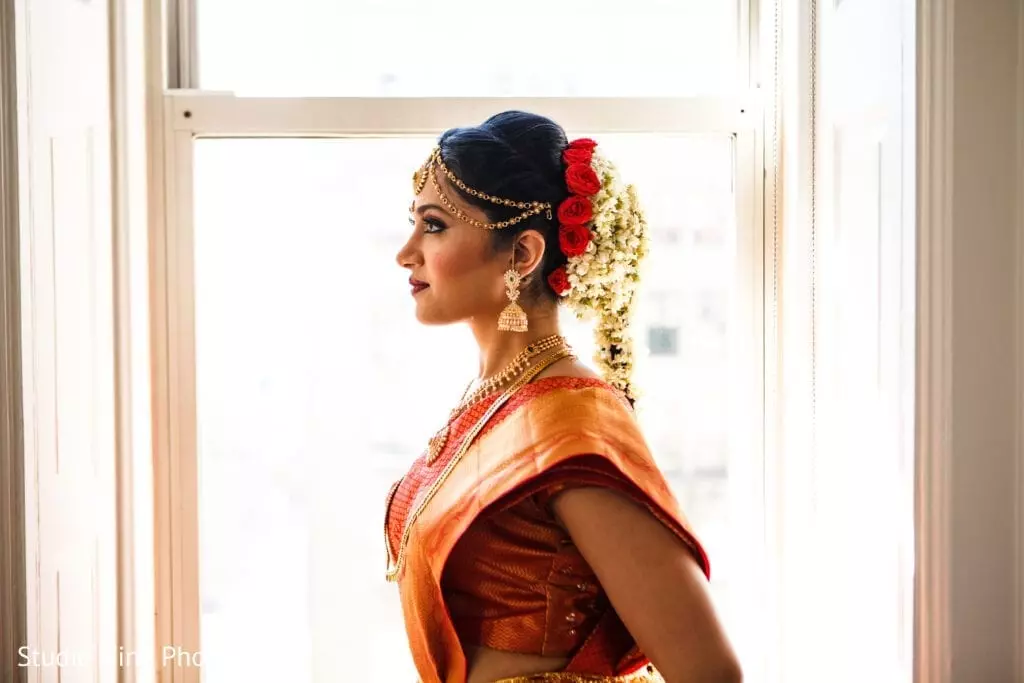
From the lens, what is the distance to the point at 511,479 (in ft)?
3.77

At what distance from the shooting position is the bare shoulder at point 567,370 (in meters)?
1.29

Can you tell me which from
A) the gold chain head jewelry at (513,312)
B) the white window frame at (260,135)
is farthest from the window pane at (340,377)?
the gold chain head jewelry at (513,312)

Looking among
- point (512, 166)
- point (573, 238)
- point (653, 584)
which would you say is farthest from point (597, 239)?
point (653, 584)

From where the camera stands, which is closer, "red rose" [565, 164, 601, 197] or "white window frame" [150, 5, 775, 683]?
"red rose" [565, 164, 601, 197]

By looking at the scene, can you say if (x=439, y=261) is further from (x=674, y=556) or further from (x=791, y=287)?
(x=791, y=287)

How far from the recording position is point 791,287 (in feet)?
5.87

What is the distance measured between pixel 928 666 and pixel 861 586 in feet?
0.68

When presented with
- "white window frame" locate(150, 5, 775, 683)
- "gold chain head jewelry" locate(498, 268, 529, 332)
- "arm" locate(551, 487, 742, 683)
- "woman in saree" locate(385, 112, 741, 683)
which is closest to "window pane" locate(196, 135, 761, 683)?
"white window frame" locate(150, 5, 775, 683)

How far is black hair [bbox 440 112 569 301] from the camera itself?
1.30 meters

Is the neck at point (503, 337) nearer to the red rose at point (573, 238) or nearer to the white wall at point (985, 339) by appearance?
the red rose at point (573, 238)

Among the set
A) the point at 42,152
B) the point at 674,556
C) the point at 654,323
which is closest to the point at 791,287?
the point at 654,323

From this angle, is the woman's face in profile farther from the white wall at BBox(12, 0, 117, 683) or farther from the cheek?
the white wall at BBox(12, 0, 117, 683)

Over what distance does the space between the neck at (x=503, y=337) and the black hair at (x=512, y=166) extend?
0.27 feet

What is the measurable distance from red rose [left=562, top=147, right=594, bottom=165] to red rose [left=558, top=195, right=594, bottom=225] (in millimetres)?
58
